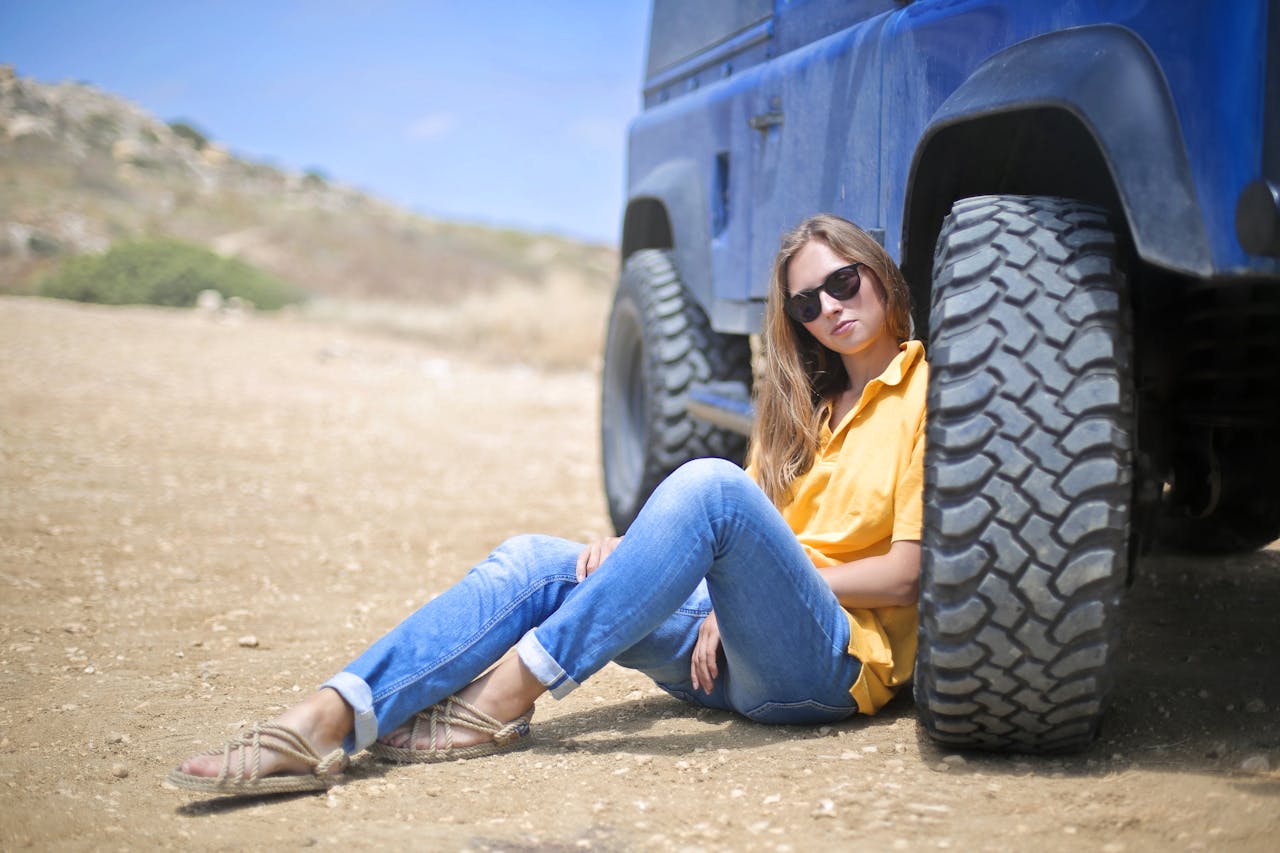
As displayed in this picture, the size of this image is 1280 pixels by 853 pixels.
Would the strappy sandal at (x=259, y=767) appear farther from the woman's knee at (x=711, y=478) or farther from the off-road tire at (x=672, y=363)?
the off-road tire at (x=672, y=363)

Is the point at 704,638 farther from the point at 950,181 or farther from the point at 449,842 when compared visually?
the point at 950,181

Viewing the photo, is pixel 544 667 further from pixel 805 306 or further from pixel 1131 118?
pixel 1131 118

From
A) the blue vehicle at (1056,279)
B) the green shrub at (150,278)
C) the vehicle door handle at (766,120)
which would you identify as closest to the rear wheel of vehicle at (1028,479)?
the blue vehicle at (1056,279)

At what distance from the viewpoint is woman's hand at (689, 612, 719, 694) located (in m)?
2.65

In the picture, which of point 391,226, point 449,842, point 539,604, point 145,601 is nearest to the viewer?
point 449,842

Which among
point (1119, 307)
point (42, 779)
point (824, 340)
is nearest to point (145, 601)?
point (42, 779)

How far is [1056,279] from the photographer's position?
2.16m

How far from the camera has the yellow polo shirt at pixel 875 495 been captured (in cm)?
245

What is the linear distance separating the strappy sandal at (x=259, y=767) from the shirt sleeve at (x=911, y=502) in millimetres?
1125

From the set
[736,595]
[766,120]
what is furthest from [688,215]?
[736,595]

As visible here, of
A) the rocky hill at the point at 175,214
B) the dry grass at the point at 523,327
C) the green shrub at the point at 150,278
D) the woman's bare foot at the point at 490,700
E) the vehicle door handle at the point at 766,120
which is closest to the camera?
the woman's bare foot at the point at 490,700

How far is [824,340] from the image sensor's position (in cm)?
269

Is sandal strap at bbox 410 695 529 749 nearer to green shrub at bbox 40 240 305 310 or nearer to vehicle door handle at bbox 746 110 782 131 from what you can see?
vehicle door handle at bbox 746 110 782 131

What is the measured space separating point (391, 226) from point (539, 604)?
121ft
